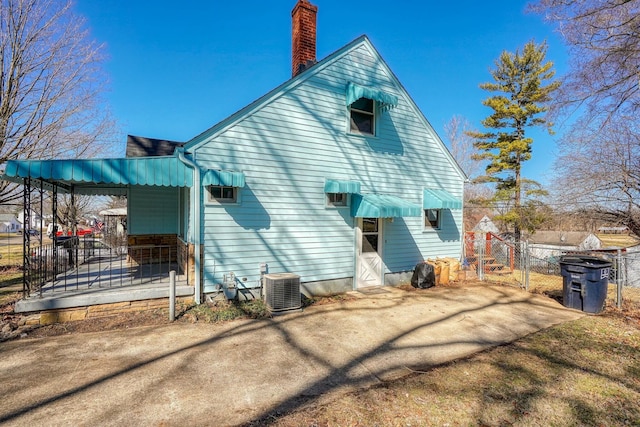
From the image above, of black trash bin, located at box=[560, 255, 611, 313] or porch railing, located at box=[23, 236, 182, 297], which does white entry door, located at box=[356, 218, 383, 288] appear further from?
porch railing, located at box=[23, 236, 182, 297]

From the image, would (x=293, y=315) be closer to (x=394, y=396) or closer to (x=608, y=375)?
(x=394, y=396)

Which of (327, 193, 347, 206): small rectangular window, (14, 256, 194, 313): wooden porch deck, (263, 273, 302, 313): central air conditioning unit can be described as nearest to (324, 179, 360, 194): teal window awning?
(327, 193, 347, 206): small rectangular window

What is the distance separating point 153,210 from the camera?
1000cm

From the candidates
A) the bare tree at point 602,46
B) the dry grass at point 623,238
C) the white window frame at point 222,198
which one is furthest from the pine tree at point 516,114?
the white window frame at point 222,198

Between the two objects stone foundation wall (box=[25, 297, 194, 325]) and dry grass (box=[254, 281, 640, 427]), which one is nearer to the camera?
dry grass (box=[254, 281, 640, 427])

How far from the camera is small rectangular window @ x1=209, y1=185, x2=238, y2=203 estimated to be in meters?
6.93

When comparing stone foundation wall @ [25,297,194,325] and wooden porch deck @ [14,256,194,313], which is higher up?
wooden porch deck @ [14,256,194,313]

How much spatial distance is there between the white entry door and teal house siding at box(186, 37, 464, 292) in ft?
0.72

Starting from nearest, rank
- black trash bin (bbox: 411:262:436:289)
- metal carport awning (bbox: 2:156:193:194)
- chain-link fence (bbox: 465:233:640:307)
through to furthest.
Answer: metal carport awning (bbox: 2:156:193:194) → chain-link fence (bbox: 465:233:640:307) → black trash bin (bbox: 411:262:436:289)

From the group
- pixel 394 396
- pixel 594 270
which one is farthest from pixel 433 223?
pixel 394 396

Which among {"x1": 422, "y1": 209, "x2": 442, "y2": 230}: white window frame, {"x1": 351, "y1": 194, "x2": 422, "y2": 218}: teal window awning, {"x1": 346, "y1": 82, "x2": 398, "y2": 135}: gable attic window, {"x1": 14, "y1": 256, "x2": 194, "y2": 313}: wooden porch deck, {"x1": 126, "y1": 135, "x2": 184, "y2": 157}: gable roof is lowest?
{"x1": 14, "y1": 256, "x2": 194, "y2": 313}: wooden porch deck

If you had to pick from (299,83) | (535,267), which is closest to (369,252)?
(299,83)

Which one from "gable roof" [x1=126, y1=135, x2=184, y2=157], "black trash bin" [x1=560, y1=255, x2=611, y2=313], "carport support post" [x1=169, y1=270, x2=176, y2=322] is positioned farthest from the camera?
"gable roof" [x1=126, y1=135, x2=184, y2=157]

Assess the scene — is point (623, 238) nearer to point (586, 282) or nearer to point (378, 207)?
point (586, 282)
